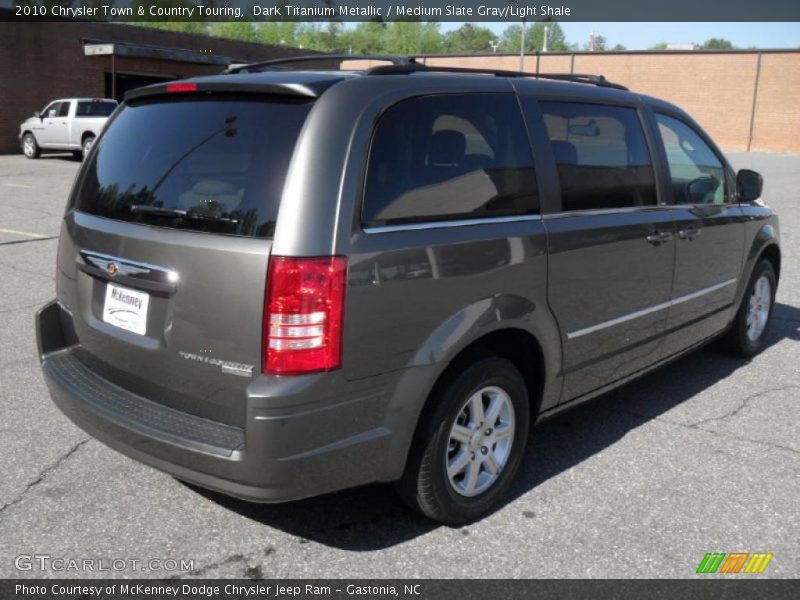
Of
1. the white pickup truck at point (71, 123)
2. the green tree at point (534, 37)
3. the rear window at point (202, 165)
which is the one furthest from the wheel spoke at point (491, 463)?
the green tree at point (534, 37)

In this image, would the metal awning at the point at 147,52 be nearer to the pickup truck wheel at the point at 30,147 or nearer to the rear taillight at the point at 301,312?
the pickup truck wheel at the point at 30,147

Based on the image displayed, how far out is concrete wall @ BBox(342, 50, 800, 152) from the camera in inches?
1475

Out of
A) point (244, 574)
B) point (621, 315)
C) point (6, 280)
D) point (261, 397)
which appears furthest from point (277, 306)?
point (6, 280)

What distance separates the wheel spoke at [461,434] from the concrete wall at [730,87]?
3752 cm

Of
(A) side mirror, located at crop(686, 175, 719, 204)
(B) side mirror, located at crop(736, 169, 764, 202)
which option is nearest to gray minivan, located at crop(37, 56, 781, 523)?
(A) side mirror, located at crop(686, 175, 719, 204)

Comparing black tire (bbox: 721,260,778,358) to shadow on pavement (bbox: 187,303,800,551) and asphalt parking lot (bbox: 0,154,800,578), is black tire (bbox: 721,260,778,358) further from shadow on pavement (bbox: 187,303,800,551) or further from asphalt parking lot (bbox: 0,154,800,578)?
asphalt parking lot (bbox: 0,154,800,578)

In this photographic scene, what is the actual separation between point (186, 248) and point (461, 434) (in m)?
1.35

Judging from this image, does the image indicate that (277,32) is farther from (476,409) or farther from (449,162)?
(476,409)

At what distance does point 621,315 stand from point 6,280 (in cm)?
603

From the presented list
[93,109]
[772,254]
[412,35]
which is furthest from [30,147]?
[412,35]

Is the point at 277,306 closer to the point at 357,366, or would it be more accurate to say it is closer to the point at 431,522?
the point at 357,366

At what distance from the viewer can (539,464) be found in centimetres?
396

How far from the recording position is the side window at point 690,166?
15.0ft

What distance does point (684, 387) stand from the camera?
516cm
